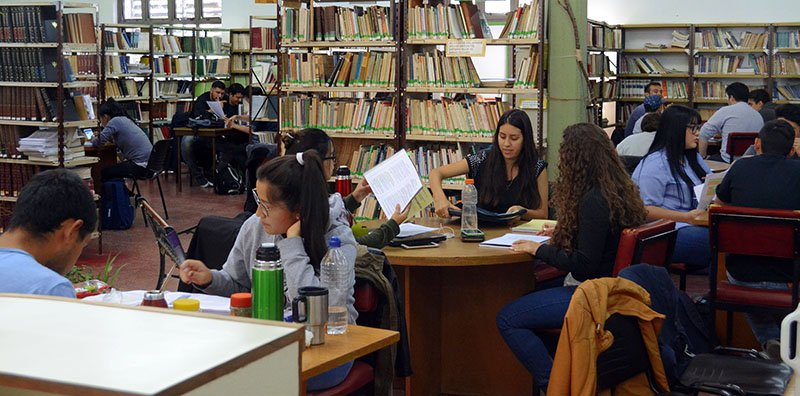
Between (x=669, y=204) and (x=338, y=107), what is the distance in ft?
9.99

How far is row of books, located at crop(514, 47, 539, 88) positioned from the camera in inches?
253

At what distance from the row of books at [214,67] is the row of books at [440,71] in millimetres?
8446

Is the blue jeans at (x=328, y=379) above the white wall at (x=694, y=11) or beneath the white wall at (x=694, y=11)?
beneath

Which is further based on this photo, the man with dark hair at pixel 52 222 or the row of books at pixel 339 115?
the row of books at pixel 339 115

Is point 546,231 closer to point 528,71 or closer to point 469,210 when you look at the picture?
point 469,210

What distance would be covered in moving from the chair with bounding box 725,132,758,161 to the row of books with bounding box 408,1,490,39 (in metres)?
2.91

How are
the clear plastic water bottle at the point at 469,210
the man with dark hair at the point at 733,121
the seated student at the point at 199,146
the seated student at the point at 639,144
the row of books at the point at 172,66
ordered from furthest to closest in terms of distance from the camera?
the row of books at the point at 172,66 < the seated student at the point at 199,146 < the man with dark hair at the point at 733,121 < the seated student at the point at 639,144 < the clear plastic water bottle at the point at 469,210

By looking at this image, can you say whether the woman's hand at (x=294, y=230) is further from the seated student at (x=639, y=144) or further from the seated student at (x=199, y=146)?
the seated student at (x=199, y=146)

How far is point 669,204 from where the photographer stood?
4.92 metres

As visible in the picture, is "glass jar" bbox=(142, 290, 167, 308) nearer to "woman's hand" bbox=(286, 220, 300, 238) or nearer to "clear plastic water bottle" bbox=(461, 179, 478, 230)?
"woman's hand" bbox=(286, 220, 300, 238)

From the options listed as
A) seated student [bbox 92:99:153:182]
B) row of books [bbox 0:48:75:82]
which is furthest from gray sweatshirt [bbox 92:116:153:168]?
row of books [bbox 0:48:75:82]

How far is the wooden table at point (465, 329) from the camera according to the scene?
3980mm

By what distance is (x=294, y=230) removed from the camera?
2.79 metres

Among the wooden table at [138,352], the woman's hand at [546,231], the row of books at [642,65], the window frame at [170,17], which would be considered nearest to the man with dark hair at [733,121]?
the row of books at [642,65]
